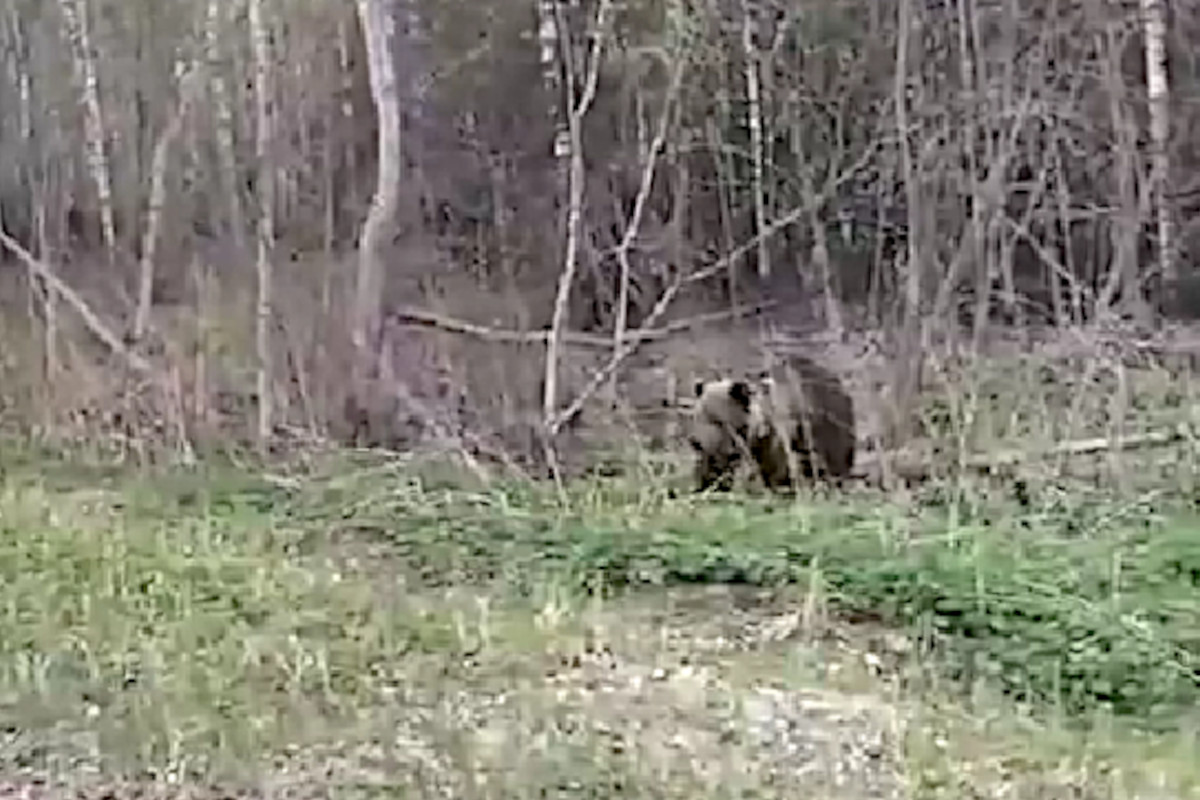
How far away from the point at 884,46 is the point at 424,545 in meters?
5.79

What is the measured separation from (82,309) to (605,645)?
583 cm

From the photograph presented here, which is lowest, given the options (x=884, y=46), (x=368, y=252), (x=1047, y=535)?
(x=1047, y=535)

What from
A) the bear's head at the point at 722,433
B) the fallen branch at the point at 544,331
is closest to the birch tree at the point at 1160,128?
the fallen branch at the point at 544,331

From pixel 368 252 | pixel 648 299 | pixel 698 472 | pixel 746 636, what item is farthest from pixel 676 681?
pixel 648 299

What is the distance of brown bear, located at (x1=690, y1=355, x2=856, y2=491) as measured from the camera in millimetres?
7891

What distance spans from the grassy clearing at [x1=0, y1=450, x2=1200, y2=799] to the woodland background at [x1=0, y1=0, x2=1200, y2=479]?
1.91 metres

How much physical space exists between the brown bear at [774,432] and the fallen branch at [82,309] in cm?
325

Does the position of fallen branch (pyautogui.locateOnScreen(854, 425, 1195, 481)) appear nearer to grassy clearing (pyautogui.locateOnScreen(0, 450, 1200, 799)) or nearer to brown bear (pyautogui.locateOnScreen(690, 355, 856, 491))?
brown bear (pyautogui.locateOnScreen(690, 355, 856, 491))

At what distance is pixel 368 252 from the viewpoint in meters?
10.2

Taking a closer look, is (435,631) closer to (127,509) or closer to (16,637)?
(16,637)

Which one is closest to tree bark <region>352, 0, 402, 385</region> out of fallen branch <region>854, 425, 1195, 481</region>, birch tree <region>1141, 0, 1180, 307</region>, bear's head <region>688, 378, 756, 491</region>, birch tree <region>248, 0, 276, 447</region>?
birch tree <region>248, 0, 276, 447</region>

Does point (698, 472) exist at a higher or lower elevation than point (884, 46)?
lower

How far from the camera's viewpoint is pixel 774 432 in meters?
7.95

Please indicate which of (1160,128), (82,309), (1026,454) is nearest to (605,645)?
(1026,454)
